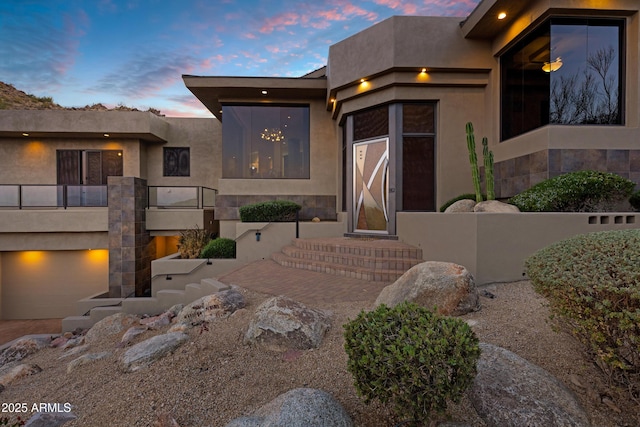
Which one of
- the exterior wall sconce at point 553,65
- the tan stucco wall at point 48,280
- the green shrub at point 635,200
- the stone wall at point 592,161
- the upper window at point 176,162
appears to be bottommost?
the tan stucco wall at point 48,280

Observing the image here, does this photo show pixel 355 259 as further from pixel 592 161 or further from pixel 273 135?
pixel 273 135

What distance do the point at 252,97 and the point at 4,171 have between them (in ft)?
41.4

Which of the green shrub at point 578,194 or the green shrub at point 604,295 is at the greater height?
the green shrub at point 578,194

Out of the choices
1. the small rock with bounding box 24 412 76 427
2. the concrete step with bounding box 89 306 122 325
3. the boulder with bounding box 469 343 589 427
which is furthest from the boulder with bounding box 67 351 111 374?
the boulder with bounding box 469 343 589 427

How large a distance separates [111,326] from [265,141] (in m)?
8.04


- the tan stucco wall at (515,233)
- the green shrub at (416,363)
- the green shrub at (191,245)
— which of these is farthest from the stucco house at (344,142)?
the green shrub at (416,363)

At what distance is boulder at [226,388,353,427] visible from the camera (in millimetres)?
1968

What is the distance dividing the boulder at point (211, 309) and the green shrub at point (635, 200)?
27.0 feet

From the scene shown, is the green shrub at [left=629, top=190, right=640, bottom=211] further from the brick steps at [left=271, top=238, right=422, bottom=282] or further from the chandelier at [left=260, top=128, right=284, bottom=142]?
the chandelier at [left=260, top=128, right=284, bottom=142]

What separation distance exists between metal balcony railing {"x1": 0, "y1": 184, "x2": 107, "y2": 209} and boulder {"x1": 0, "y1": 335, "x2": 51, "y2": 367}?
6.47 m

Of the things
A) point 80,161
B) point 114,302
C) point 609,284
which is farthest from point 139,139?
point 609,284

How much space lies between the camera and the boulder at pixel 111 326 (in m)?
5.95

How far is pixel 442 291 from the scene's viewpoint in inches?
153

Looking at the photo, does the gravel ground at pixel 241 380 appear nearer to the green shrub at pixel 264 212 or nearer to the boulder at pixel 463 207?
the boulder at pixel 463 207
